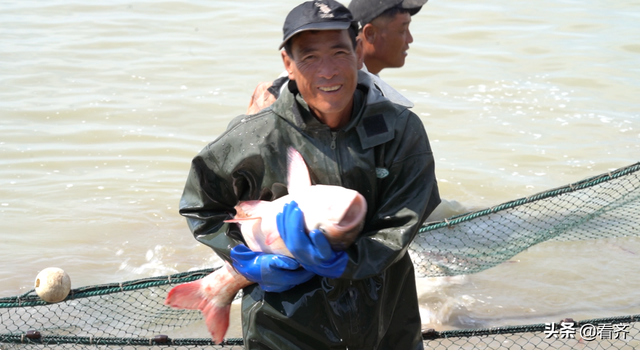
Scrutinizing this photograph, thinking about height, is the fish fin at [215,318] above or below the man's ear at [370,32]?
below

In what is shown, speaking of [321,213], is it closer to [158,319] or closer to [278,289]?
[278,289]

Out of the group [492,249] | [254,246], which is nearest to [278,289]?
[254,246]

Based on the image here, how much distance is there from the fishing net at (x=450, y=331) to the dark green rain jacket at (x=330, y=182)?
131cm

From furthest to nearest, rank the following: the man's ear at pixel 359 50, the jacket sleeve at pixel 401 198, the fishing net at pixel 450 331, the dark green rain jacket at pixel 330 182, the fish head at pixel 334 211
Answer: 1. the fishing net at pixel 450 331
2. the man's ear at pixel 359 50
3. the dark green rain jacket at pixel 330 182
4. the jacket sleeve at pixel 401 198
5. the fish head at pixel 334 211

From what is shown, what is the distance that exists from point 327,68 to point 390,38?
240 cm

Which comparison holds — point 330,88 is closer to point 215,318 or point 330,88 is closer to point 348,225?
point 348,225

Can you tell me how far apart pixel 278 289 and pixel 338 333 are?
0.29m

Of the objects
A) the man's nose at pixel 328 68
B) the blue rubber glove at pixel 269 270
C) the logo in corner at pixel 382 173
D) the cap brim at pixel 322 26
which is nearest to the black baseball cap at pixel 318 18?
the cap brim at pixel 322 26

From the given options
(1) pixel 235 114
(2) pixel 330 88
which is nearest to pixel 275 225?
(2) pixel 330 88

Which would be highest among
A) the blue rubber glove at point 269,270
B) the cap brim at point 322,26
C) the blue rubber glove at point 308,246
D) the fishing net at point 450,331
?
the cap brim at point 322,26

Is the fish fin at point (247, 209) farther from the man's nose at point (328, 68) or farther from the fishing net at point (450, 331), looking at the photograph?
the fishing net at point (450, 331)

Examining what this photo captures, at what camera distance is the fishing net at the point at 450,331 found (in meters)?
4.11

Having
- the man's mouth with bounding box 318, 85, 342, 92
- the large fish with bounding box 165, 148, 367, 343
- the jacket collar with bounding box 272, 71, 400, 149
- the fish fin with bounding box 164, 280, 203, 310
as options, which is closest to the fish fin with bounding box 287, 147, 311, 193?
the large fish with bounding box 165, 148, 367, 343

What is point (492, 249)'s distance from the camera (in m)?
5.44
